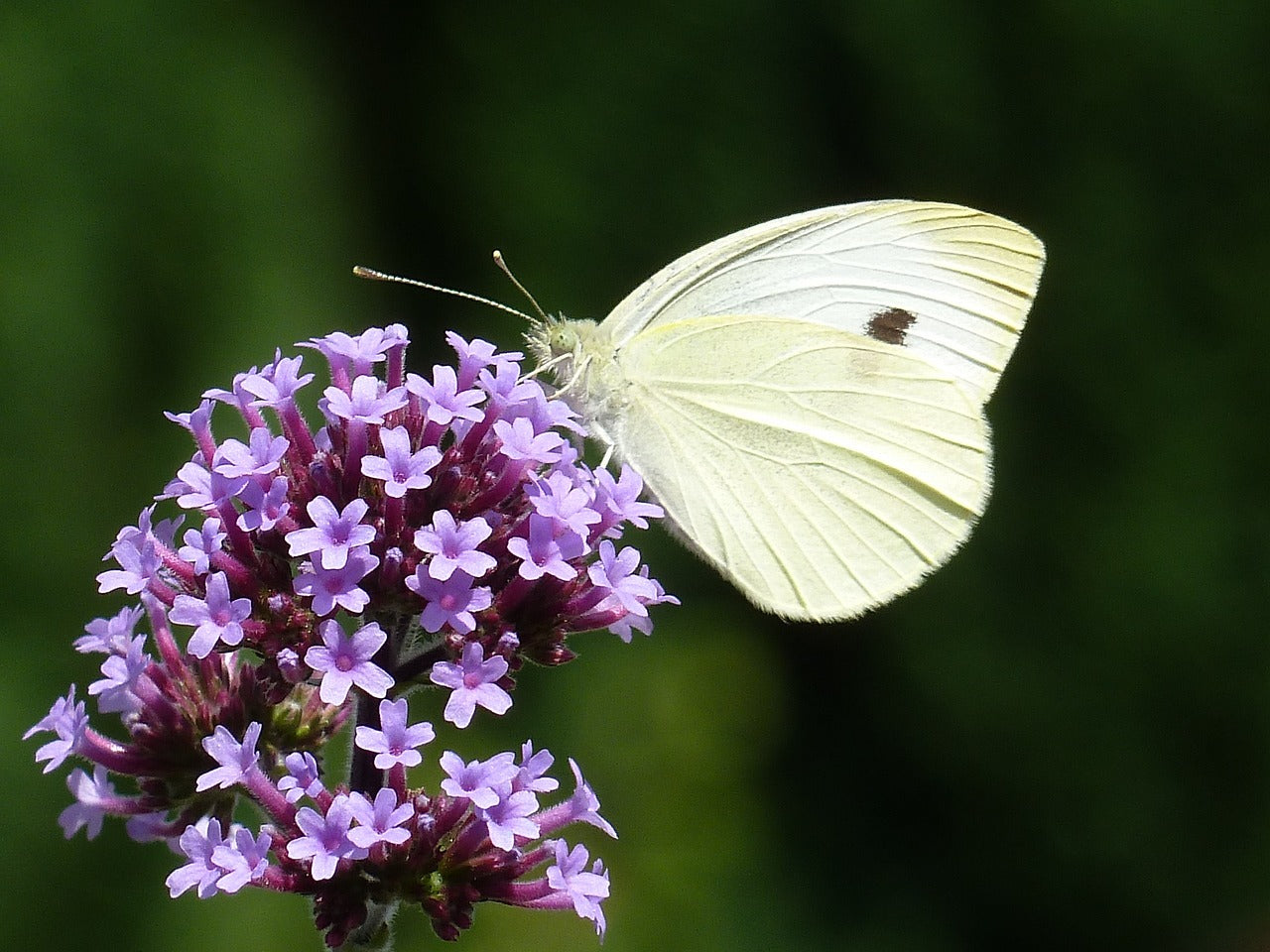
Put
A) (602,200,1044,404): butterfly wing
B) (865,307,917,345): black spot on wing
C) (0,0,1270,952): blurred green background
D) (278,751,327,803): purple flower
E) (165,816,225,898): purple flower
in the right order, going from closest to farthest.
A: 1. (165,816,225,898): purple flower
2. (278,751,327,803): purple flower
3. (602,200,1044,404): butterfly wing
4. (865,307,917,345): black spot on wing
5. (0,0,1270,952): blurred green background

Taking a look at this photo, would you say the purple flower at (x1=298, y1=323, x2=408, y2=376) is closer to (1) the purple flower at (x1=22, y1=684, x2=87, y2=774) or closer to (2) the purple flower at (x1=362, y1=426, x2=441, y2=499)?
(2) the purple flower at (x1=362, y1=426, x2=441, y2=499)

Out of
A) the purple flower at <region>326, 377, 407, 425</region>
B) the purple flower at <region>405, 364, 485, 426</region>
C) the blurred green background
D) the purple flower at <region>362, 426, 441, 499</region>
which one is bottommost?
the blurred green background

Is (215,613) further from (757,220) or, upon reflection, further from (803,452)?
(757,220)

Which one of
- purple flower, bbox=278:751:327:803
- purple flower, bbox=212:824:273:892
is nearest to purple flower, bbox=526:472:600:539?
purple flower, bbox=278:751:327:803

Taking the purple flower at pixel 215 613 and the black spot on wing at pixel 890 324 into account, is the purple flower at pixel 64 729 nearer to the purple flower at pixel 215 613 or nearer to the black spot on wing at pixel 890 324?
the purple flower at pixel 215 613

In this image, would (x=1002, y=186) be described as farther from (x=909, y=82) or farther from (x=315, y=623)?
(x=315, y=623)

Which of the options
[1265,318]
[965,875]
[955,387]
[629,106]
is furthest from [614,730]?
[1265,318]
